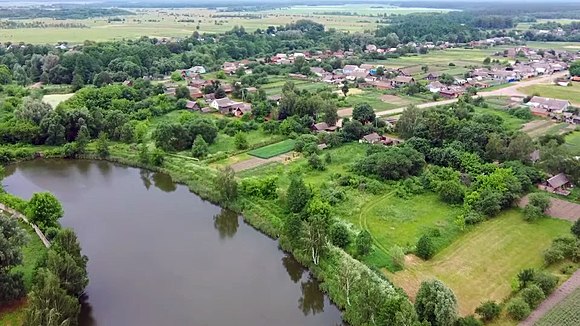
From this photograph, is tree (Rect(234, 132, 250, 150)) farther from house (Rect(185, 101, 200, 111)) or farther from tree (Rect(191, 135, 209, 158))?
house (Rect(185, 101, 200, 111))

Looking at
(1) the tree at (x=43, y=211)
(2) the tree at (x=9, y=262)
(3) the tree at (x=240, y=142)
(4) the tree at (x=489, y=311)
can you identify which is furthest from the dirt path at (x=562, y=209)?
(2) the tree at (x=9, y=262)

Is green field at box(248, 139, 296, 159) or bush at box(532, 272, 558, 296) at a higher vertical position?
bush at box(532, 272, 558, 296)

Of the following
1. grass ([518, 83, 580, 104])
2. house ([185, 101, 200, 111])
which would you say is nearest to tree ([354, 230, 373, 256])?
house ([185, 101, 200, 111])

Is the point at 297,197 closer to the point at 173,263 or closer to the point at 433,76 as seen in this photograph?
the point at 173,263

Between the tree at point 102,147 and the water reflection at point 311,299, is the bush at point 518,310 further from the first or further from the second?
the tree at point 102,147

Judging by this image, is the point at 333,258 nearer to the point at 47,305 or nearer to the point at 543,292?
the point at 543,292

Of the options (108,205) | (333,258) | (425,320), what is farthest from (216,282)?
(108,205)
